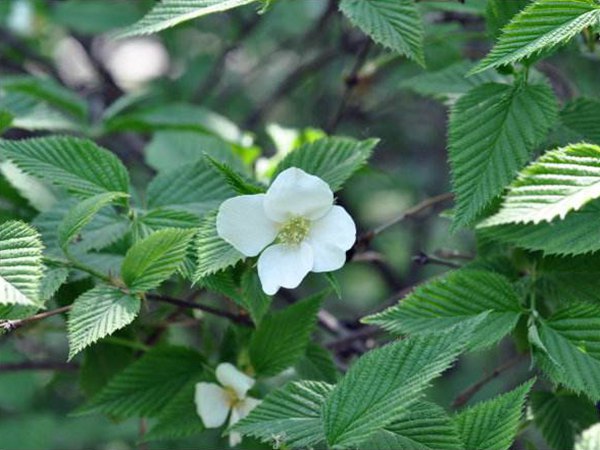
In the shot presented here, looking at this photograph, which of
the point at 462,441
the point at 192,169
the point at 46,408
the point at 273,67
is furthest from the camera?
the point at 273,67

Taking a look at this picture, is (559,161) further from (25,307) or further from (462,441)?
(25,307)

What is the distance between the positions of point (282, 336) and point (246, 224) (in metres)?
0.25

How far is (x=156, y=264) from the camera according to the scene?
1.19 m

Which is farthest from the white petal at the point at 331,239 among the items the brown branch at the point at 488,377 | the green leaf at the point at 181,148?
the green leaf at the point at 181,148

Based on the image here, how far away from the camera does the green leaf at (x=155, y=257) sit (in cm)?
118

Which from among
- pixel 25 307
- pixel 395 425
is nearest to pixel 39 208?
pixel 25 307

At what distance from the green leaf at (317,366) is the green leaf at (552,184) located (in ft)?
1.19

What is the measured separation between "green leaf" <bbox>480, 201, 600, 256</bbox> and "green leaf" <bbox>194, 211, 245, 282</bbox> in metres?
0.33

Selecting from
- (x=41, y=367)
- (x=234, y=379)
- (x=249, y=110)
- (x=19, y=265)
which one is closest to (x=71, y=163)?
(x=19, y=265)

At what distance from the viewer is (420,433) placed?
3.53ft

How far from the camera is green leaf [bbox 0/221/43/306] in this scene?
1.06 meters

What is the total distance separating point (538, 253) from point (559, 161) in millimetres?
214

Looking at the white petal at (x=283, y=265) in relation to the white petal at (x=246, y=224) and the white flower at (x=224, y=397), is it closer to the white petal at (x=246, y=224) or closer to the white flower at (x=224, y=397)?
the white petal at (x=246, y=224)

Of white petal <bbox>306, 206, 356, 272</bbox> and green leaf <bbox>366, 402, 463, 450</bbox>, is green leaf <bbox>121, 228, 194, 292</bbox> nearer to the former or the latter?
white petal <bbox>306, 206, 356, 272</bbox>
